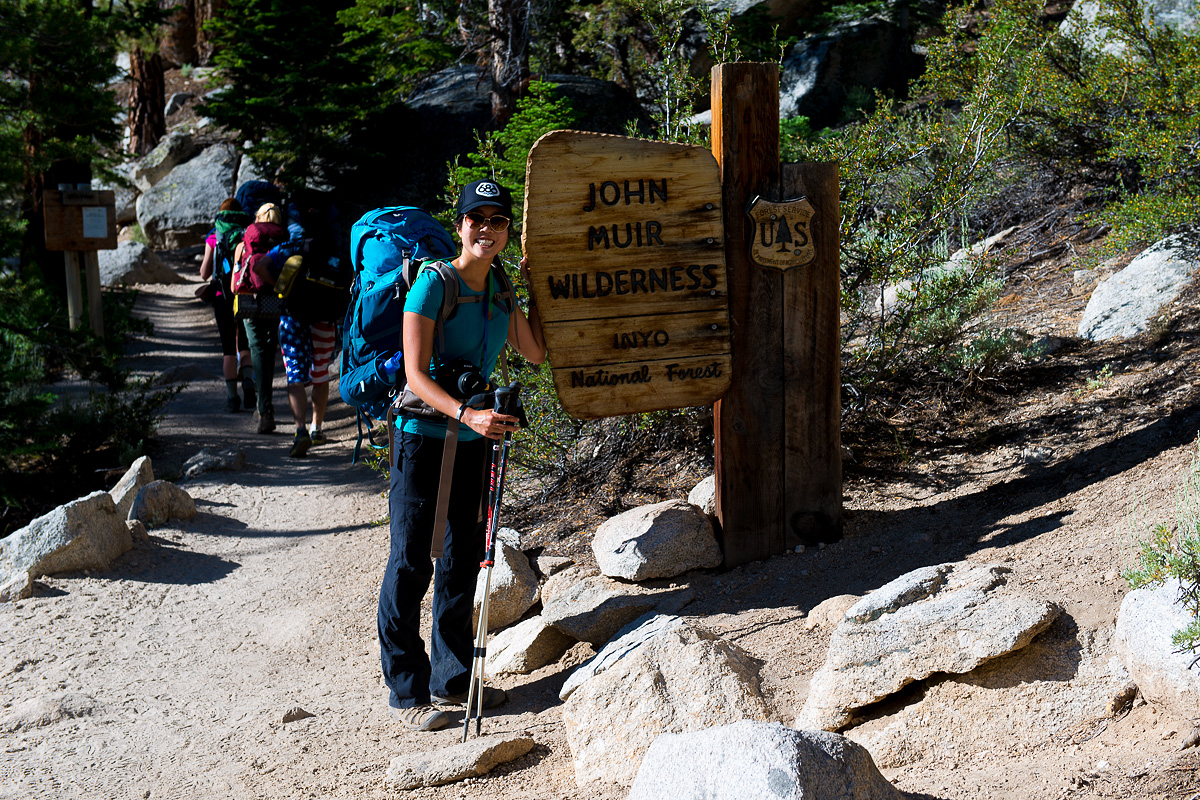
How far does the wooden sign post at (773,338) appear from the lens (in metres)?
3.95

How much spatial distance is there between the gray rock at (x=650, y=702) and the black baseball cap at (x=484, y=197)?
1594 mm

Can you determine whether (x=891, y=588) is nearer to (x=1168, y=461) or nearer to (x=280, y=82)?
(x=1168, y=461)

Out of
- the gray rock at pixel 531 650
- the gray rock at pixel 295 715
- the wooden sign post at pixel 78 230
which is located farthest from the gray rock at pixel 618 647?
the wooden sign post at pixel 78 230

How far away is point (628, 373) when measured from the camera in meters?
3.94

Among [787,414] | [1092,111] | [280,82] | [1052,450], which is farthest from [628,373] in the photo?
[280,82]

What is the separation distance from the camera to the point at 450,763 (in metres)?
3.07

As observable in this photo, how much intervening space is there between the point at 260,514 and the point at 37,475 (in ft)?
7.73

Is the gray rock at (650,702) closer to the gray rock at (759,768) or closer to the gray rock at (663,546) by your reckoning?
the gray rock at (759,768)

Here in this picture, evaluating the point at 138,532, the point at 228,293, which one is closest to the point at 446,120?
the point at 228,293

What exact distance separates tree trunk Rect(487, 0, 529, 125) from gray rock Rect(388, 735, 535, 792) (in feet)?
24.1

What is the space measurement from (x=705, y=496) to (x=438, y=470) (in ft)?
5.47

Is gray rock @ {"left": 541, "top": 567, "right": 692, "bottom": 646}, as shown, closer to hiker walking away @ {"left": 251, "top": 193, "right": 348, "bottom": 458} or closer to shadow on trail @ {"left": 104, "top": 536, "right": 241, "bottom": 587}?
shadow on trail @ {"left": 104, "top": 536, "right": 241, "bottom": 587}

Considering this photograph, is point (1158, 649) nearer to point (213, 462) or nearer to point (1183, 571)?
point (1183, 571)

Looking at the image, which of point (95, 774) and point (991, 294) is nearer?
point (95, 774)
